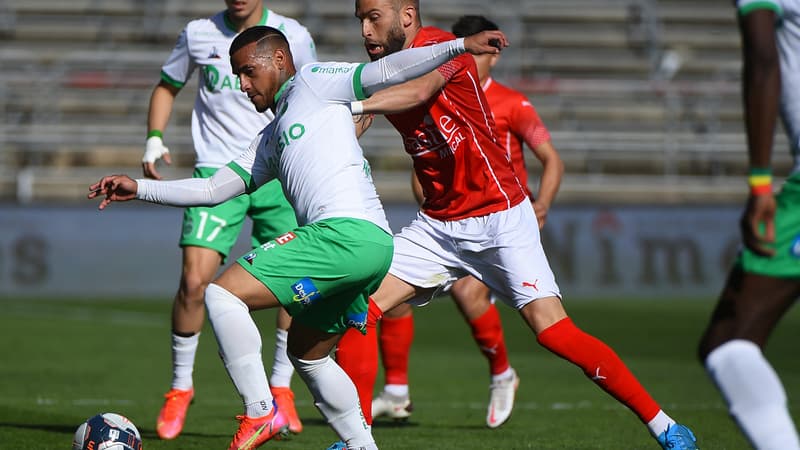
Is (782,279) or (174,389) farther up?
(782,279)

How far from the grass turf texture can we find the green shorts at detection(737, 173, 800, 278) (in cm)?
251

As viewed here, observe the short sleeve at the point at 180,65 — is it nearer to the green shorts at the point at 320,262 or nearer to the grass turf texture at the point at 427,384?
the grass turf texture at the point at 427,384

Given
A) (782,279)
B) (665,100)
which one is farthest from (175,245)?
(782,279)

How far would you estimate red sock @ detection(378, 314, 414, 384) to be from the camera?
7.36 metres

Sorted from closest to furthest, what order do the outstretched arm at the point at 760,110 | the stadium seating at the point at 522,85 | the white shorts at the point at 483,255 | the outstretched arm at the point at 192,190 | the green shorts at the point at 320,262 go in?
1. the outstretched arm at the point at 760,110
2. the green shorts at the point at 320,262
3. the outstretched arm at the point at 192,190
4. the white shorts at the point at 483,255
5. the stadium seating at the point at 522,85

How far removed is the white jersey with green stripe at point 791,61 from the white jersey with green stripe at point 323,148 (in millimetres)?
1782

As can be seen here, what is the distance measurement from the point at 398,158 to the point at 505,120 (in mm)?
13143

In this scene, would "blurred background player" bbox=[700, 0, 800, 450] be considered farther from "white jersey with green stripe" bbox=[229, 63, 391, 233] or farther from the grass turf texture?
the grass turf texture

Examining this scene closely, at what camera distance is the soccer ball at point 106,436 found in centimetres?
539

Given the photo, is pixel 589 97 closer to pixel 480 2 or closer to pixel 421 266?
pixel 480 2

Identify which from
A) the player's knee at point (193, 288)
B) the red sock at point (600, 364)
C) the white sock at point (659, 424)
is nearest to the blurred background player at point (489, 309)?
the player's knee at point (193, 288)

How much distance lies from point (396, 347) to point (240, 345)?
239 cm

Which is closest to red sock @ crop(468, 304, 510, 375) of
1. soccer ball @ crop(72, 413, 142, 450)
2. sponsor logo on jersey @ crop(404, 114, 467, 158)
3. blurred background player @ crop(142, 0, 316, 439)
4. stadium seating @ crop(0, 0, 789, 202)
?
blurred background player @ crop(142, 0, 316, 439)

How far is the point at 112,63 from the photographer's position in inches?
826
